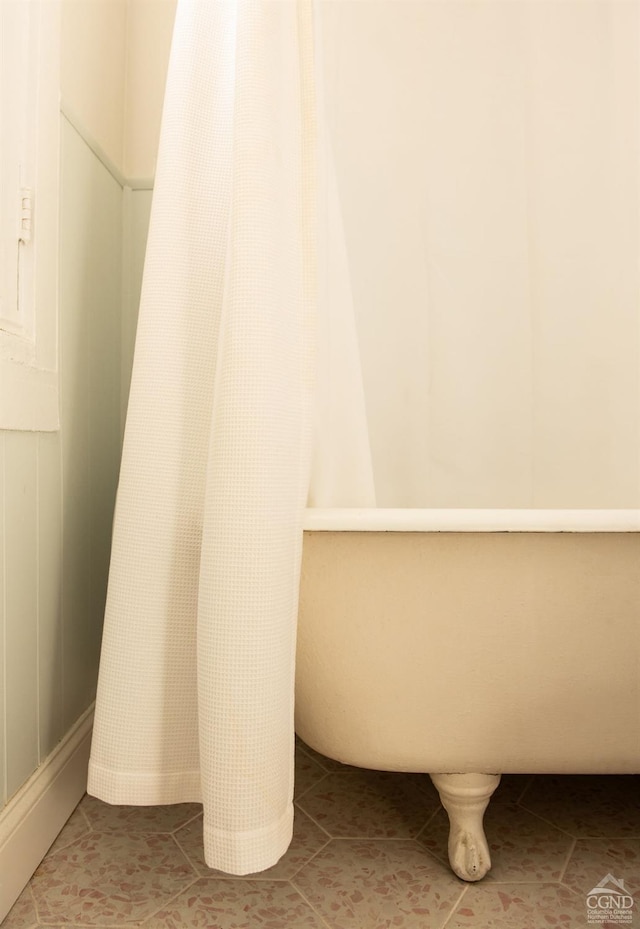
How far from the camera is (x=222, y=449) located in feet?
2.39

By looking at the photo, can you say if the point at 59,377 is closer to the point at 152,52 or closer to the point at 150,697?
the point at 150,697

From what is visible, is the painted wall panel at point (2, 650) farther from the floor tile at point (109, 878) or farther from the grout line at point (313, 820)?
the grout line at point (313, 820)

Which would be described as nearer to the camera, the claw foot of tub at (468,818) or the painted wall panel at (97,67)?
the claw foot of tub at (468,818)

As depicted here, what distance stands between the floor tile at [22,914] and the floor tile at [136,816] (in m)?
0.16

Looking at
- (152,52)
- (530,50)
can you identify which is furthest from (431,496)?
(152,52)

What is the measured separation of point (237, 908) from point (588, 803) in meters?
0.62

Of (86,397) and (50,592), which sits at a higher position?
(86,397)

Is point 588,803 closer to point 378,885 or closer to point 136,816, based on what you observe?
point 378,885

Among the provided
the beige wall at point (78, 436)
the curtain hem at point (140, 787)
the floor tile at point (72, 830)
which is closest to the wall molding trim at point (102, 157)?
the beige wall at point (78, 436)

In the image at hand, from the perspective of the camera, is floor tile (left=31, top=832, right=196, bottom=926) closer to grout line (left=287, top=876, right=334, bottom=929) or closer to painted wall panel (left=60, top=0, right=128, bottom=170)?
grout line (left=287, top=876, right=334, bottom=929)

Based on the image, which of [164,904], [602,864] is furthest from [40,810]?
[602,864]

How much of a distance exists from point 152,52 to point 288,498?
47.4 inches

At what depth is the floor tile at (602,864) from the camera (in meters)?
0.85

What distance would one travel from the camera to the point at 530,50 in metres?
1.41
